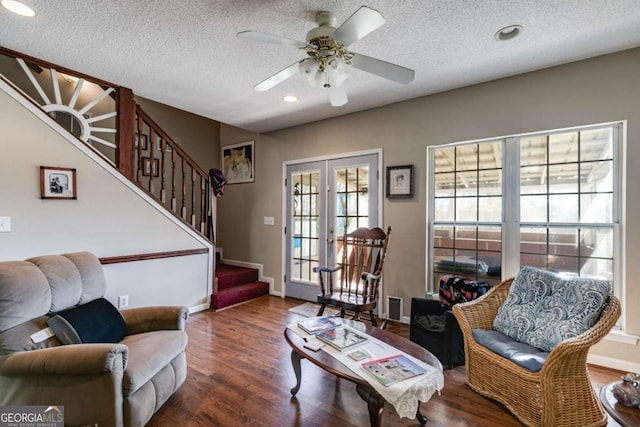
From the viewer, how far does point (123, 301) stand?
3.06 m

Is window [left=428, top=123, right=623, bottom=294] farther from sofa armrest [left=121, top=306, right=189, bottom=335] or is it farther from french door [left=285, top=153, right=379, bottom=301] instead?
sofa armrest [left=121, top=306, right=189, bottom=335]

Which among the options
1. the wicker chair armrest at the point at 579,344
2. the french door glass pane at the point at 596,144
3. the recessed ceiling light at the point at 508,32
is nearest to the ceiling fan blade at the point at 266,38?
the recessed ceiling light at the point at 508,32

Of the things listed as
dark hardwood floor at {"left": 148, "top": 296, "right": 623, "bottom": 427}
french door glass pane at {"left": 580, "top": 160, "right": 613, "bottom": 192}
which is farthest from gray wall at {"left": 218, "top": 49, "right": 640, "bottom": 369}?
dark hardwood floor at {"left": 148, "top": 296, "right": 623, "bottom": 427}

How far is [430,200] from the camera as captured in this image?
335cm

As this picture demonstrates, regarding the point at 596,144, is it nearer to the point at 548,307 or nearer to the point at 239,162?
the point at 548,307

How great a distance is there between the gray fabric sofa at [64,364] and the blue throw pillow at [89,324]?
7 cm

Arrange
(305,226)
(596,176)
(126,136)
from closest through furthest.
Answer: (596,176), (126,136), (305,226)

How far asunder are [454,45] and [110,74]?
3107 mm

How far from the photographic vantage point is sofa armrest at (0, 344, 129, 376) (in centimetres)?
149

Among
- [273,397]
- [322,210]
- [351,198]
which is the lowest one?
[273,397]

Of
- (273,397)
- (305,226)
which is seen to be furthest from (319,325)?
(305,226)

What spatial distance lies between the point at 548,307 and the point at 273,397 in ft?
6.55

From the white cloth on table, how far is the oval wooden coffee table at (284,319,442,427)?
0.03 meters

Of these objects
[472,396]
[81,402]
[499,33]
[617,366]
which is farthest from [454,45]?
[81,402]
